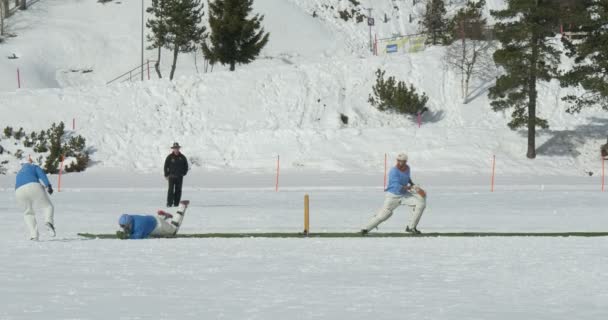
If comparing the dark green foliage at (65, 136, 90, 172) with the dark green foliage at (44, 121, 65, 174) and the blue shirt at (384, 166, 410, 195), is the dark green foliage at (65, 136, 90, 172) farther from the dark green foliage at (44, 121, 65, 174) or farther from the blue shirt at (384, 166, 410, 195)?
the blue shirt at (384, 166, 410, 195)

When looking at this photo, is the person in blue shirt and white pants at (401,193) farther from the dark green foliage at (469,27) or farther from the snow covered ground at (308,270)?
the dark green foliage at (469,27)

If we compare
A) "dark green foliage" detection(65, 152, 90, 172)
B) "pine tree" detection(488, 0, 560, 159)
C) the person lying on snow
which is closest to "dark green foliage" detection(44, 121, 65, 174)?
"dark green foliage" detection(65, 152, 90, 172)

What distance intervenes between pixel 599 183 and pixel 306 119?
17.2m

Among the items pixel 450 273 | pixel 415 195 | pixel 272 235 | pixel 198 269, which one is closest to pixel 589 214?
pixel 415 195

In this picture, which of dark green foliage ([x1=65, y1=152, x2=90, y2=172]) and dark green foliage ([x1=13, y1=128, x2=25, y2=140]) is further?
dark green foliage ([x1=13, y1=128, x2=25, y2=140])

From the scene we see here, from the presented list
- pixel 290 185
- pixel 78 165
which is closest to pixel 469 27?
pixel 290 185

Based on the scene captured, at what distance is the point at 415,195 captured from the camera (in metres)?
18.0

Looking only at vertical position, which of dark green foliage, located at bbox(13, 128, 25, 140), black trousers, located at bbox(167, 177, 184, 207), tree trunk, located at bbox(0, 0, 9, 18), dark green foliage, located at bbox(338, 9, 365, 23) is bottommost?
black trousers, located at bbox(167, 177, 184, 207)

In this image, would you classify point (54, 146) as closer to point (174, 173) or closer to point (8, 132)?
point (8, 132)

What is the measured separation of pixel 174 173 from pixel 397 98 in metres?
25.9

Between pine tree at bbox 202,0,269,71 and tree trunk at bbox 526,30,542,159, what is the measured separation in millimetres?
17936

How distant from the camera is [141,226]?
1753 centimetres

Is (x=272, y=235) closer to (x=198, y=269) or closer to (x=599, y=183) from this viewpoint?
(x=198, y=269)

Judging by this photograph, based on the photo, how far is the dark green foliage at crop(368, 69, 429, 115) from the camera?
162 ft
